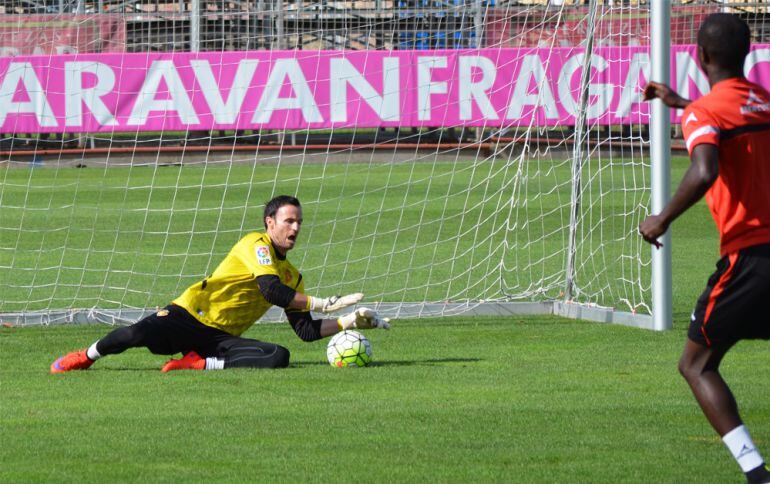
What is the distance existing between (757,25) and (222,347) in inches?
656

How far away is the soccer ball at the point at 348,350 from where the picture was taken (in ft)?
28.2

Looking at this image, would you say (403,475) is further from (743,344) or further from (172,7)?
(172,7)

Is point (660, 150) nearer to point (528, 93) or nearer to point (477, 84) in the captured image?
point (528, 93)

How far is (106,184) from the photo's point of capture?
23.2 m

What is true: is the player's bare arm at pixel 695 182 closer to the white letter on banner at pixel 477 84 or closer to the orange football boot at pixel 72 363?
the orange football boot at pixel 72 363

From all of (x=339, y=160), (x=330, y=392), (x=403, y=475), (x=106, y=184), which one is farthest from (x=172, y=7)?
(x=403, y=475)

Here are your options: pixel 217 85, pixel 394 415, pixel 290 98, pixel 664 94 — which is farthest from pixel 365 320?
pixel 290 98

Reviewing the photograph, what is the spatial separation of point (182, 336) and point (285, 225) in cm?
103

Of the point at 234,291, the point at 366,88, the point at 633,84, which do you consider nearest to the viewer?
the point at 234,291

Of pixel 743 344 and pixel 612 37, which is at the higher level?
pixel 612 37

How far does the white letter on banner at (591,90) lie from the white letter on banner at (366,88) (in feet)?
7.36

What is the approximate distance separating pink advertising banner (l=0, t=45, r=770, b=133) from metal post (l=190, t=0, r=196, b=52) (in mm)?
2018

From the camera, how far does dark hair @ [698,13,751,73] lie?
5.15 m

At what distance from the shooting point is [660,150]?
10.1 meters
